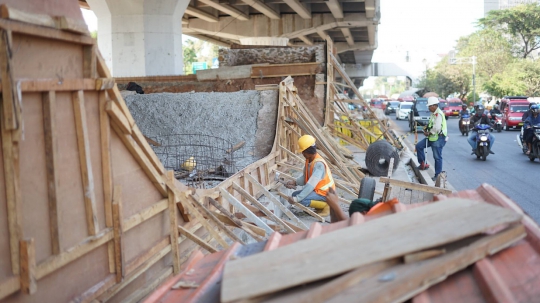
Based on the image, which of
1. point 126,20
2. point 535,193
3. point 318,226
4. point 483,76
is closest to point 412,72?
point 483,76

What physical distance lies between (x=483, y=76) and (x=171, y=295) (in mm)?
64243

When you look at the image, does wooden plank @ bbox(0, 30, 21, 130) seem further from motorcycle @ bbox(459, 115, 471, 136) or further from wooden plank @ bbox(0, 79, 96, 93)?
motorcycle @ bbox(459, 115, 471, 136)

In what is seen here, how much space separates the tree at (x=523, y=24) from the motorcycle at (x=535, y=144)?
162ft

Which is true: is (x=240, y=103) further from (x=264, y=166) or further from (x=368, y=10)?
(x=368, y=10)

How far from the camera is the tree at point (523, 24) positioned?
2452 inches

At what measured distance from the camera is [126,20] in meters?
22.1

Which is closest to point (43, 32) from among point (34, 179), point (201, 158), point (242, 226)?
point (34, 179)

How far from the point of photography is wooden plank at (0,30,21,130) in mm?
3486

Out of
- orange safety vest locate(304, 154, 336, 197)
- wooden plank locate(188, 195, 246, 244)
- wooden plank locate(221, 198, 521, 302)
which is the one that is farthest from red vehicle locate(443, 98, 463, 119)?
wooden plank locate(221, 198, 521, 302)

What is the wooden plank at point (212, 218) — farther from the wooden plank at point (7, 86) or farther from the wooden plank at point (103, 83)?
the wooden plank at point (7, 86)

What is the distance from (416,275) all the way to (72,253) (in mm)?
2650

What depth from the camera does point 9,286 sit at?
3592mm

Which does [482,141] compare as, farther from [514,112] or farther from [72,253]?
[72,253]

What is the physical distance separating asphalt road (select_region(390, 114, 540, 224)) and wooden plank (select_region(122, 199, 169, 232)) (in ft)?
21.7
